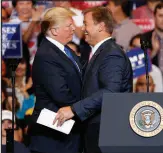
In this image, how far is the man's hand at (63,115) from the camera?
188 inches

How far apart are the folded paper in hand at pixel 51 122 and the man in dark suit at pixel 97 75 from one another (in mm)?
34

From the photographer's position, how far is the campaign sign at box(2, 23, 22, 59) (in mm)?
7611

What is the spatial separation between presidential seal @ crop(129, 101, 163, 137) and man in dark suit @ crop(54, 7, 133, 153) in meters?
0.45

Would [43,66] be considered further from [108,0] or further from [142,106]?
[108,0]

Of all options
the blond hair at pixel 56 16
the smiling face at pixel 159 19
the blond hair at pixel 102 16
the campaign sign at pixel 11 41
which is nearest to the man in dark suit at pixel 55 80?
the blond hair at pixel 56 16

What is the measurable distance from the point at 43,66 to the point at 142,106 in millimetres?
1118

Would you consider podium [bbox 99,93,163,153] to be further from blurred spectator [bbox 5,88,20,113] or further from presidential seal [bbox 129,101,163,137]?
blurred spectator [bbox 5,88,20,113]

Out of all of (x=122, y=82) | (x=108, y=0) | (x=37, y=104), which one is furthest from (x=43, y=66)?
(x=108, y=0)

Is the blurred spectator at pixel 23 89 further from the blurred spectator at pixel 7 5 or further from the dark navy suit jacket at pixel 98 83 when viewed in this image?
the dark navy suit jacket at pixel 98 83

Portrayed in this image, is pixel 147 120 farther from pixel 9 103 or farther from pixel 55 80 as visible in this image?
pixel 9 103

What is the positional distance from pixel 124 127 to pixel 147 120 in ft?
0.46

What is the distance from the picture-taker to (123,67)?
4758mm

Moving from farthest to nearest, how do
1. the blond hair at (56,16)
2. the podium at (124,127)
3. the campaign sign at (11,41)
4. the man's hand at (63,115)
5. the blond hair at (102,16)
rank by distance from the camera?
1. the campaign sign at (11,41)
2. the blond hair at (56,16)
3. the blond hair at (102,16)
4. the man's hand at (63,115)
5. the podium at (124,127)

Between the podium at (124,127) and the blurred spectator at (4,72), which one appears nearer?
the podium at (124,127)
